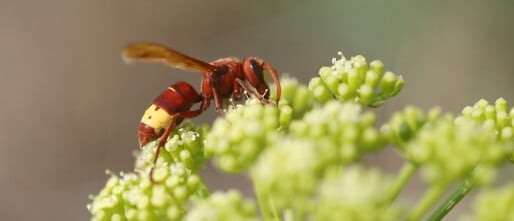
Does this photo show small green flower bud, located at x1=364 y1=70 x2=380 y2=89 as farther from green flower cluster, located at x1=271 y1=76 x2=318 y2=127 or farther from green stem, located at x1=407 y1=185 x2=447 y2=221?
green stem, located at x1=407 y1=185 x2=447 y2=221

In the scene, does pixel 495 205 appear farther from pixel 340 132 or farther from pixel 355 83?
pixel 355 83

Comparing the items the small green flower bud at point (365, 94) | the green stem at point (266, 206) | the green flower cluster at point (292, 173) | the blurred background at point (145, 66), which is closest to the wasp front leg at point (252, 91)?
the small green flower bud at point (365, 94)

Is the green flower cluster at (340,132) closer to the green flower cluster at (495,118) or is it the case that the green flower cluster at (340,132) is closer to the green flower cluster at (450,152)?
the green flower cluster at (450,152)

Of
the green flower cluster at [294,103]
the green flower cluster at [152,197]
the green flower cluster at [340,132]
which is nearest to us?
the green flower cluster at [340,132]

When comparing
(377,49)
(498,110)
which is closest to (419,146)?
(498,110)

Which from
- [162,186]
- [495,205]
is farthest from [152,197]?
[495,205]

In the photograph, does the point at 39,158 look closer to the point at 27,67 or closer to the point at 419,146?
the point at 27,67
